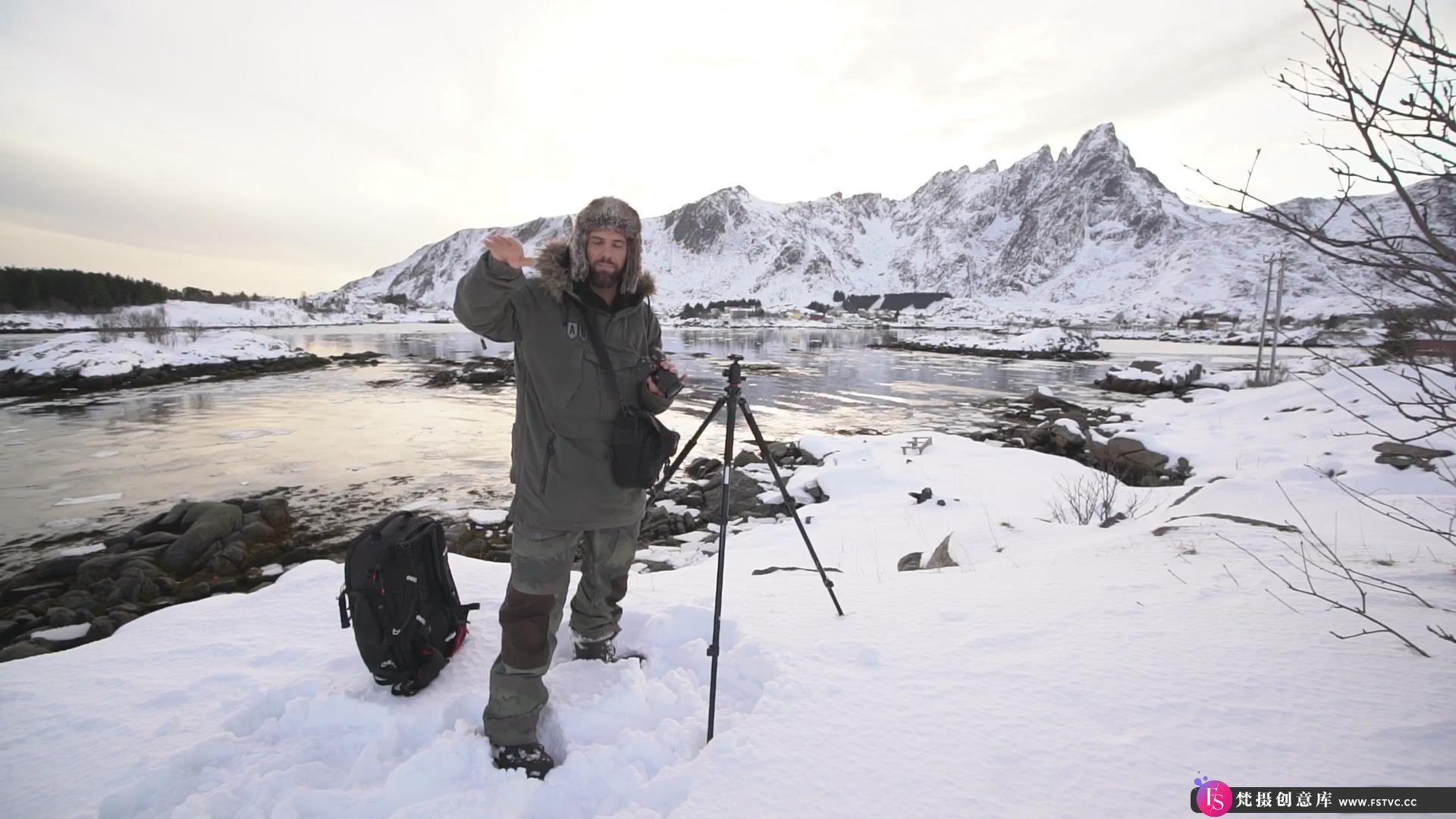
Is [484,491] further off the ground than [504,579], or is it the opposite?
[504,579]

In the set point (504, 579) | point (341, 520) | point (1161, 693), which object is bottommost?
point (341, 520)

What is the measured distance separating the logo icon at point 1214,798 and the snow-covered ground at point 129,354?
3794 cm

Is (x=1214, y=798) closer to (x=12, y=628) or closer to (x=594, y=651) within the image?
(x=594, y=651)

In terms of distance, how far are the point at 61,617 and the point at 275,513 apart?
10.2 feet

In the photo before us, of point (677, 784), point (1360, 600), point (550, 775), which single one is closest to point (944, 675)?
point (677, 784)

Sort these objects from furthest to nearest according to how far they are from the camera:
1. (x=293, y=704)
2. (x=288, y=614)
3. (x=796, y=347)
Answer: (x=796, y=347) → (x=288, y=614) → (x=293, y=704)

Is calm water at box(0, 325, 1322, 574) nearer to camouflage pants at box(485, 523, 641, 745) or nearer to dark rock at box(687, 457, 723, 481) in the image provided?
camouflage pants at box(485, 523, 641, 745)

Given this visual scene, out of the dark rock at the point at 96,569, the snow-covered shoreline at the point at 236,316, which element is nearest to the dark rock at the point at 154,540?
the dark rock at the point at 96,569

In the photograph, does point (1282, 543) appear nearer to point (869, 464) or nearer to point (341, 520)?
point (869, 464)

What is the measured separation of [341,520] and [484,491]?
234cm

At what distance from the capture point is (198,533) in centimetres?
757

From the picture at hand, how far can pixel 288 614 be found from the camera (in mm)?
3709

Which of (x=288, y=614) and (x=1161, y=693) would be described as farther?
(x=288, y=614)

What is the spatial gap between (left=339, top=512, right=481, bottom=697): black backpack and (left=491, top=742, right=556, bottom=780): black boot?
74cm
